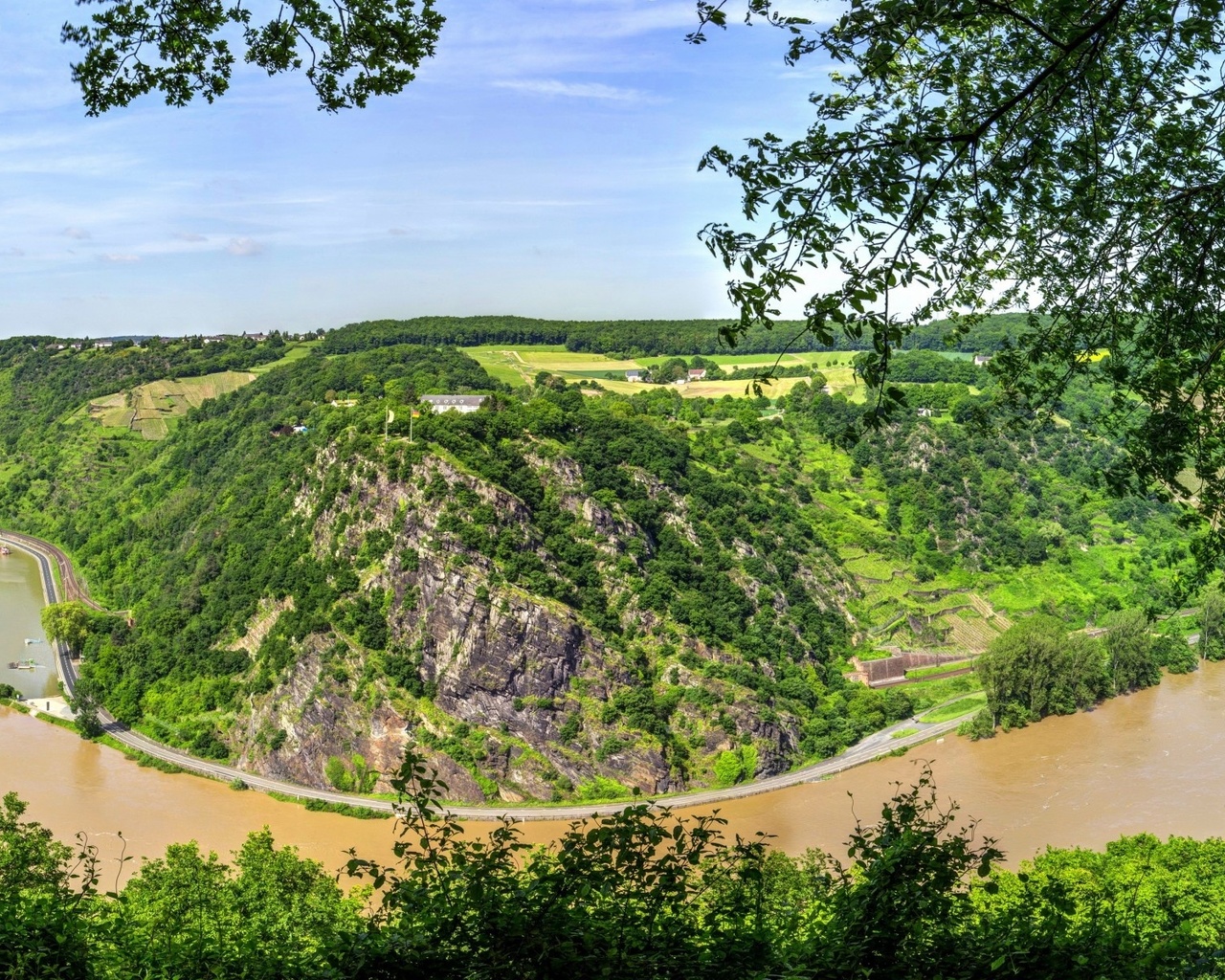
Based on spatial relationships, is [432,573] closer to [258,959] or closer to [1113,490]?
[258,959]

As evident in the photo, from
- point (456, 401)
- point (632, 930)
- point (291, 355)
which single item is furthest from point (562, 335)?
point (632, 930)

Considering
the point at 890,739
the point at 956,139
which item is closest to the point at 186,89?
the point at 956,139

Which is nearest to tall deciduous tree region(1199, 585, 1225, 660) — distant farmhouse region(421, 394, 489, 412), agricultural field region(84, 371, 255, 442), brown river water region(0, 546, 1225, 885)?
brown river water region(0, 546, 1225, 885)

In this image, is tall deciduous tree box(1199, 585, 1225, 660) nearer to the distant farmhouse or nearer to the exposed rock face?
the exposed rock face

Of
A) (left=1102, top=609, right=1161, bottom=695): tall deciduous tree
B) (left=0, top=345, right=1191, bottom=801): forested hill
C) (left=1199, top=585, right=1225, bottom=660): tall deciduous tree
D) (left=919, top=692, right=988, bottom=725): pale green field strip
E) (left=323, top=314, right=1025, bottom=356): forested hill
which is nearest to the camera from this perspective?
(left=0, top=345, right=1191, bottom=801): forested hill

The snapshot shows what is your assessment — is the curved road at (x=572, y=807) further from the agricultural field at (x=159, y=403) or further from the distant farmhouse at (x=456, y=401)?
the agricultural field at (x=159, y=403)

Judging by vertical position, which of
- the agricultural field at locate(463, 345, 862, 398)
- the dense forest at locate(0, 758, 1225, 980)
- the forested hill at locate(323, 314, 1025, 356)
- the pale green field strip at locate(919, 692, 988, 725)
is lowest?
the pale green field strip at locate(919, 692, 988, 725)
